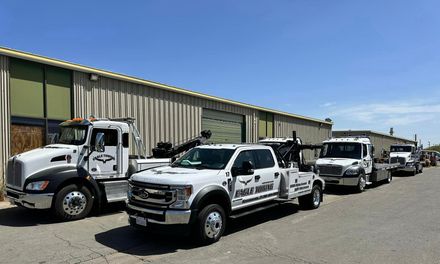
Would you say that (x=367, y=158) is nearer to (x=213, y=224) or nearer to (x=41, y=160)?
(x=213, y=224)

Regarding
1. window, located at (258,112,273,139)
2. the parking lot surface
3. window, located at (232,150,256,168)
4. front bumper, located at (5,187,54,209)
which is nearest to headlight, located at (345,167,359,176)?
the parking lot surface

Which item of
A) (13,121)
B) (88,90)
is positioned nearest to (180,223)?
(13,121)

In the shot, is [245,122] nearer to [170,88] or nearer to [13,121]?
[170,88]

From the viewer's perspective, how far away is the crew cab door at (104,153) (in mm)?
10172

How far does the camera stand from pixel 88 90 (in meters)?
14.5

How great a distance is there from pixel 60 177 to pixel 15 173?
117cm

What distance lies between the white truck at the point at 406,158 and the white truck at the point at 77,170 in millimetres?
21054

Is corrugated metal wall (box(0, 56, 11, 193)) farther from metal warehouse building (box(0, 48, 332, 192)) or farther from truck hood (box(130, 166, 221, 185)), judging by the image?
truck hood (box(130, 166, 221, 185))

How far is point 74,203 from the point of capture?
936cm

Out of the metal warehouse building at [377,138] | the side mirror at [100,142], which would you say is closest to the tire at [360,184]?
the side mirror at [100,142]

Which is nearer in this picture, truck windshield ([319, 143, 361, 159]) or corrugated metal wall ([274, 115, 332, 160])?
truck windshield ([319, 143, 361, 159])

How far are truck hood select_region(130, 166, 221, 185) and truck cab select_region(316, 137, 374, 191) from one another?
980cm

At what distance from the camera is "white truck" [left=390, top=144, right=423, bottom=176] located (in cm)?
2659

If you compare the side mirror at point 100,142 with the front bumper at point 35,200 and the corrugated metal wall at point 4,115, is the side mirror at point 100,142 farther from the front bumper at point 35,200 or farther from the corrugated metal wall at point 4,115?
the corrugated metal wall at point 4,115
